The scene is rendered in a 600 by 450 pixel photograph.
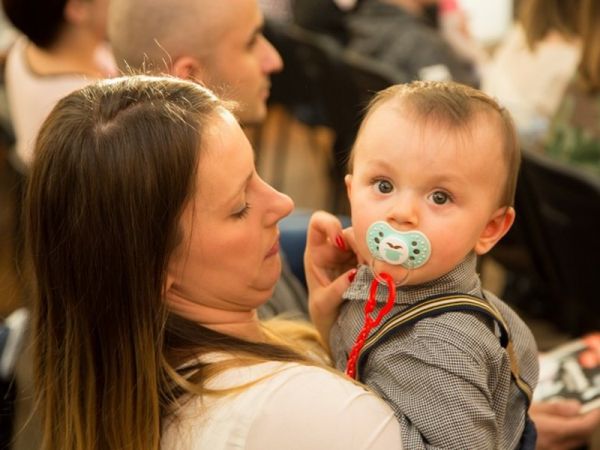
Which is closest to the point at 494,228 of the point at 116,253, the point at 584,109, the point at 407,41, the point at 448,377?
the point at 448,377

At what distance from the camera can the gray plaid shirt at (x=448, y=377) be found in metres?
1.16

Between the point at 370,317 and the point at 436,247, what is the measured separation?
0.15 meters

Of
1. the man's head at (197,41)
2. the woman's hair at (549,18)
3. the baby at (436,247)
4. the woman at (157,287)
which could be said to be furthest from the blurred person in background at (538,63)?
the woman at (157,287)

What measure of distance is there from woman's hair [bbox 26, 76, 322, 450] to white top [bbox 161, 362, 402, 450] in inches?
2.1

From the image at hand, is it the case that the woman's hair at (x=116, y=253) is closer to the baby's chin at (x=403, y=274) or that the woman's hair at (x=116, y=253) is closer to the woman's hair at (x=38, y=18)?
the baby's chin at (x=403, y=274)

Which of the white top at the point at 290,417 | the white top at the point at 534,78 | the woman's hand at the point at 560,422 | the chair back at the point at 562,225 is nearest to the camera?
the white top at the point at 290,417

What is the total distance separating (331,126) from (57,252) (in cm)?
288

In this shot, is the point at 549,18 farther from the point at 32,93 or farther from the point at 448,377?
the point at 448,377

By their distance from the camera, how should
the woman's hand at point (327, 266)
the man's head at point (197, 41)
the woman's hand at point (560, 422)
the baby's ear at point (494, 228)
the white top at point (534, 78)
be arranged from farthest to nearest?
the white top at point (534, 78), the man's head at point (197, 41), the woman's hand at point (560, 422), the woman's hand at point (327, 266), the baby's ear at point (494, 228)

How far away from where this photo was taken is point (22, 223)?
1.32 m

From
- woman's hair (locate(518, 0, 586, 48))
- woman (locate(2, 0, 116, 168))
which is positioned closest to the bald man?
woman (locate(2, 0, 116, 168))

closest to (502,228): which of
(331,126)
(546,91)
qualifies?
(546,91)

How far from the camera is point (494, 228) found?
1295 mm

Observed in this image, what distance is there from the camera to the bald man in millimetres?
1855
